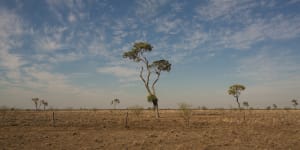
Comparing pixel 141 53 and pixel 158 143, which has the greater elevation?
pixel 141 53

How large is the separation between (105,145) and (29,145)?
4.67 m

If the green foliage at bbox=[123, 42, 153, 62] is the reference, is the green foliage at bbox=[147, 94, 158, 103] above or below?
below

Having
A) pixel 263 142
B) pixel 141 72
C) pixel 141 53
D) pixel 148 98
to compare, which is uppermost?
pixel 141 53

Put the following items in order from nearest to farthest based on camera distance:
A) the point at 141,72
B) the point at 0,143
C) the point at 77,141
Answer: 1. the point at 0,143
2. the point at 77,141
3. the point at 141,72

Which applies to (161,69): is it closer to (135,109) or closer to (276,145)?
(135,109)

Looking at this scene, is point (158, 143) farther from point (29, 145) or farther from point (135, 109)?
point (135, 109)

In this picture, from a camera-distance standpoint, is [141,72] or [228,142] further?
[141,72]

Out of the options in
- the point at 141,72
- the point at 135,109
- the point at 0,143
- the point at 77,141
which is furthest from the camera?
the point at 141,72

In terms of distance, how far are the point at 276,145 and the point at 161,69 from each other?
25.5m

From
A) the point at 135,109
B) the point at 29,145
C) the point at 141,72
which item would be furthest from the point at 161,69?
the point at 29,145

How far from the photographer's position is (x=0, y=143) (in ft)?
49.3

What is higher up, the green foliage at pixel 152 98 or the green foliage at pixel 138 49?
the green foliage at pixel 138 49

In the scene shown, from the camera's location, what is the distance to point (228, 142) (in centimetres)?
1587

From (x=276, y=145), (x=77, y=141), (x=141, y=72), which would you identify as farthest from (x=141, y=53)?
(x=276, y=145)
